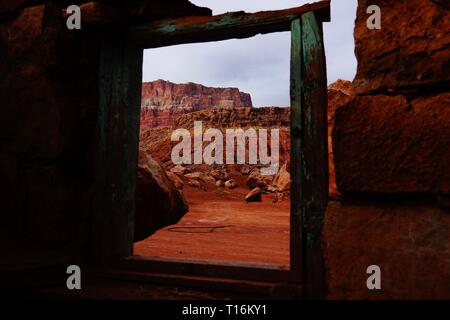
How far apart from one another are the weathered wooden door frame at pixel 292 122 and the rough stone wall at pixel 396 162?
40cm

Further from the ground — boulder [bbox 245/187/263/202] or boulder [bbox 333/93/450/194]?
boulder [bbox 333/93/450/194]

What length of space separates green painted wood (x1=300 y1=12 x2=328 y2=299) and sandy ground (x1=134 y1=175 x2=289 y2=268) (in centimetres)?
28

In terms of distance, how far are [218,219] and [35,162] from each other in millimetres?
A: 5813

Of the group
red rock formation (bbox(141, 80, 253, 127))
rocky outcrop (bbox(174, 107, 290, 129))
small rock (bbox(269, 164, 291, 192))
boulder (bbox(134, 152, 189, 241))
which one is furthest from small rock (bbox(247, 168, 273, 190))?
red rock formation (bbox(141, 80, 253, 127))

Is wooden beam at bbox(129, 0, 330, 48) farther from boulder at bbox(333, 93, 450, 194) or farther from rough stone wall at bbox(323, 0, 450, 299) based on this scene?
boulder at bbox(333, 93, 450, 194)

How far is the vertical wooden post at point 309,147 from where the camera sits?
2.17m

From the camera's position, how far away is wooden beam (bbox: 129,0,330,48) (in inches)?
91.3

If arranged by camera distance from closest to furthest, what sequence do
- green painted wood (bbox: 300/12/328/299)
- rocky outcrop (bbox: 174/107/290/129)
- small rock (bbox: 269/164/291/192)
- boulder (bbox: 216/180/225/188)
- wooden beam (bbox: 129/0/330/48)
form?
green painted wood (bbox: 300/12/328/299), wooden beam (bbox: 129/0/330/48), small rock (bbox: 269/164/291/192), boulder (bbox: 216/180/225/188), rocky outcrop (bbox: 174/107/290/129)

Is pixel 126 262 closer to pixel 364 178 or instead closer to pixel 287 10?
pixel 364 178

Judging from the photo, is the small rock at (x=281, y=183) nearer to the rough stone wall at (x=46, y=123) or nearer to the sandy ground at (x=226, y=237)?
the sandy ground at (x=226, y=237)

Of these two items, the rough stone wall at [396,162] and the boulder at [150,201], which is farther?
the boulder at [150,201]

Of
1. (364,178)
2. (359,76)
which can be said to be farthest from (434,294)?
(359,76)

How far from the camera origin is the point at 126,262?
262cm

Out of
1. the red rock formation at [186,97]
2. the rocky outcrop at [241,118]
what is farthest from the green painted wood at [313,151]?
the red rock formation at [186,97]
